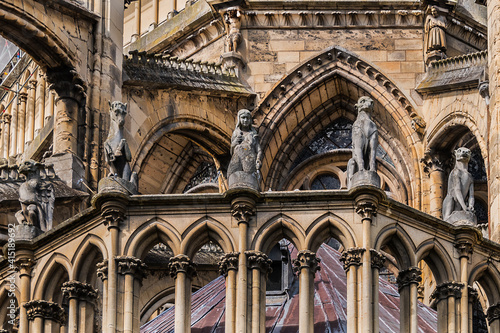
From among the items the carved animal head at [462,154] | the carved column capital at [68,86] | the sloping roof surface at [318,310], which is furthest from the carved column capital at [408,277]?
the carved column capital at [68,86]

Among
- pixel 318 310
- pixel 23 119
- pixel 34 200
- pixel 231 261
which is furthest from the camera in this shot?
pixel 23 119

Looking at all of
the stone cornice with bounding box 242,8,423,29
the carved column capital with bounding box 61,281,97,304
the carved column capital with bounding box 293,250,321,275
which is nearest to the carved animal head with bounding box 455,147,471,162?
the carved column capital with bounding box 293,250,321,275

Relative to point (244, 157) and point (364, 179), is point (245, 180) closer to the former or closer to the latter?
point (244, 157)

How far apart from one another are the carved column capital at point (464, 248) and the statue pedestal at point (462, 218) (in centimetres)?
32

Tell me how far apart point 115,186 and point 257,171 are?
2169 millimetres

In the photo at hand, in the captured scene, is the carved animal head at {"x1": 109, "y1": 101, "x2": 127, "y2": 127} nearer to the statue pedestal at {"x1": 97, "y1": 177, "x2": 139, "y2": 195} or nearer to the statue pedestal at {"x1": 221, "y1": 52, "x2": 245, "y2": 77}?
the statue pedestal at {"x1": 97, "y1": 177, "x2": 139, "y2": 195}

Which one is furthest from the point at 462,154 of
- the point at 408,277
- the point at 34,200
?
the point at 34,200

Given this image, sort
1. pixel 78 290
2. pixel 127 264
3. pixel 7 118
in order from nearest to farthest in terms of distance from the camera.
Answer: pixel 127 264 < pixel 78 290 < pixel 7 118

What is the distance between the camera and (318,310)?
3519 centimetres

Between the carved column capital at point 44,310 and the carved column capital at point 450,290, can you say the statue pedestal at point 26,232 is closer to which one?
the carved column capital at point 44,310

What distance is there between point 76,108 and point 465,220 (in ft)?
31.0

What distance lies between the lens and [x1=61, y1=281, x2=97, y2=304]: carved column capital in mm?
34531

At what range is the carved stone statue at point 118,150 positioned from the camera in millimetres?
34375

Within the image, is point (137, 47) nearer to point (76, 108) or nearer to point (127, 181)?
point (76, 108)
